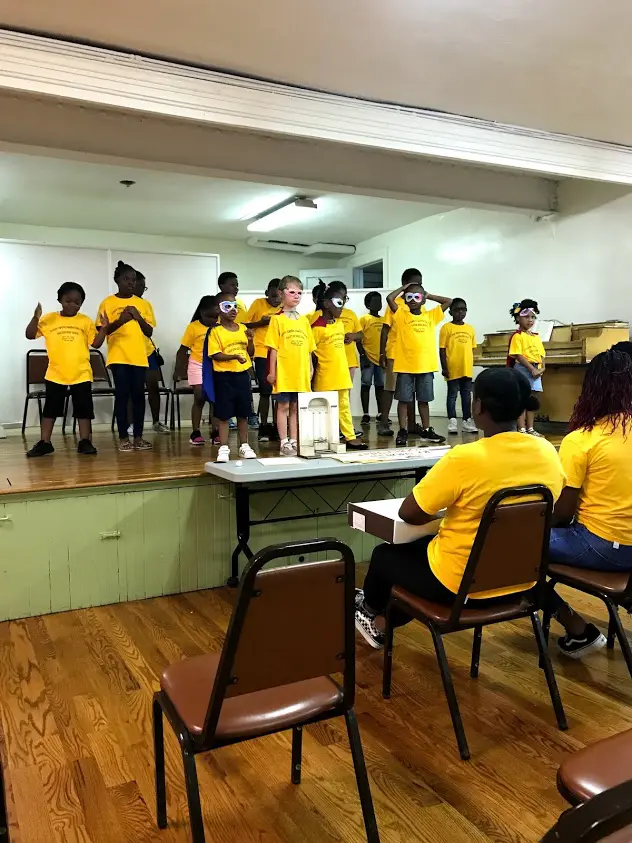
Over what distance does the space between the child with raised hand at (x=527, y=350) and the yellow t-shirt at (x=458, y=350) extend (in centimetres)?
50

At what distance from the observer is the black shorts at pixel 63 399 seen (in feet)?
15.1

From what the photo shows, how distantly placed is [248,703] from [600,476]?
5.02ft

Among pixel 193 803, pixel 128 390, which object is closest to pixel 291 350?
pixel 128 390

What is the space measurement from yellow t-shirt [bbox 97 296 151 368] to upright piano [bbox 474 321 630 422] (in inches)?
131

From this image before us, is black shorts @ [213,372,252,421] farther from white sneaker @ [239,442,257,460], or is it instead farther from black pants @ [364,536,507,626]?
black pants @ [364,536,507,626]

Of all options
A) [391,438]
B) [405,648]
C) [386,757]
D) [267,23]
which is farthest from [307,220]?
[386,757]

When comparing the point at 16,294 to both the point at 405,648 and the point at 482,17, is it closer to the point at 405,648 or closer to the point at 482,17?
the point at 482,17

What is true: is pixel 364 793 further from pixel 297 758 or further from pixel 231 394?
pixel 231 394

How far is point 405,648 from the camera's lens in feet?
9.05

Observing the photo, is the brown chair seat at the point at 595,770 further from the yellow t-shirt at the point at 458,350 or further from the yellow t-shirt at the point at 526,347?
the yellow t-shirt at the point at 458,350

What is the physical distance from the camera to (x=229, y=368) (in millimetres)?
4453

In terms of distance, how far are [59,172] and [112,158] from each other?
218 cm

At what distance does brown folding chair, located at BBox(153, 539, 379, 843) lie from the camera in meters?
1.29

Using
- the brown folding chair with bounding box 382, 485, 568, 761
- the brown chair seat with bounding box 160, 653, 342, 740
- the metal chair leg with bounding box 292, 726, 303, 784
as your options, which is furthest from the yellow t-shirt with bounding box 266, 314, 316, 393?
the brown chair seat with bounding box 160, 653, 342, 740
